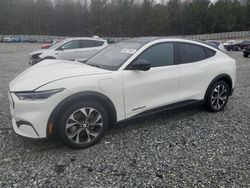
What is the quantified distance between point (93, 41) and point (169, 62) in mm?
7322

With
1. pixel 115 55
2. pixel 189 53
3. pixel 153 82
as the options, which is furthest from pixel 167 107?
pixel 115 55

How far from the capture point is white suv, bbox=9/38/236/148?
2.81 m

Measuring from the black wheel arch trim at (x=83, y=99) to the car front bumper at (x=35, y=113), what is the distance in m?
0.04

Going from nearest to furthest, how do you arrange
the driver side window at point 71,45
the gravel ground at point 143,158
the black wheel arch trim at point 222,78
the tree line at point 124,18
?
the gravel ground at point 143,158
the black wheel arch trim at point 222,78
the driver side window at point 71,45
the tree line at point 124,18

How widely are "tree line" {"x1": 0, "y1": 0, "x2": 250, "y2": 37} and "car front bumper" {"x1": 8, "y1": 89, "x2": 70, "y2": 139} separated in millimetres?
55559

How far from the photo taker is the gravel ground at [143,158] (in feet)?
8.32

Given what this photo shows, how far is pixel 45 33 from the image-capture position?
2297 inches

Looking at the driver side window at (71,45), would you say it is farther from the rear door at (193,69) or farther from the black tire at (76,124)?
the black tire at (76,124)

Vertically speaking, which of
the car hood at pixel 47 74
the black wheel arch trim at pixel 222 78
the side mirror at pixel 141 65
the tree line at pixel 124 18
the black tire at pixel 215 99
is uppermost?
the tree line at pixel 124 18

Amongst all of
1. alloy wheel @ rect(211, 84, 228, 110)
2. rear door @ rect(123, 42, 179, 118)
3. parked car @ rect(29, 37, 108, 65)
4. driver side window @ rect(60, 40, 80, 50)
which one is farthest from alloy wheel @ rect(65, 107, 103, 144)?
driver side window @ rect(60, 40, 80, 50)

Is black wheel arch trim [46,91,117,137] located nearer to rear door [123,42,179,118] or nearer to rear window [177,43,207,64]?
rear door [123,42,179,118]

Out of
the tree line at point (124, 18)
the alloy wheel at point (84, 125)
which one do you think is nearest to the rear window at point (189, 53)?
the alloy wheel at point (84, 125)

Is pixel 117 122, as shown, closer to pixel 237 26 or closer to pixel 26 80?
pixel 26 80

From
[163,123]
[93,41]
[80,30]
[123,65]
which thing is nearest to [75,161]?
[123,65]
